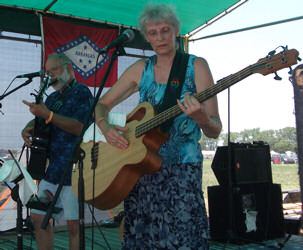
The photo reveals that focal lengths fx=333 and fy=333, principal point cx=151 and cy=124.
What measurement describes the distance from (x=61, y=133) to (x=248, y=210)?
2.77m

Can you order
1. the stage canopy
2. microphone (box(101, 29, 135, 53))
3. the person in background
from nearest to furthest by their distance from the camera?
microphone (box(101, 29, 135, 53)), the person in background, the stage canopy

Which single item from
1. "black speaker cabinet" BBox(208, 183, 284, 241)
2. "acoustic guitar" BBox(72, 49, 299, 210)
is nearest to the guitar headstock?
"acoustic guitar" BBox(72, 49, 299, 210)

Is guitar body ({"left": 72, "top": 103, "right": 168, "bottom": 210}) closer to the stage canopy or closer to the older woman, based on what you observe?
the older woman

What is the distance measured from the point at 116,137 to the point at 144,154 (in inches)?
12.1

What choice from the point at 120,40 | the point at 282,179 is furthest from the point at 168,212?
the point at 282,179

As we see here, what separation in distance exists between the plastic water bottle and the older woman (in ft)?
3.26

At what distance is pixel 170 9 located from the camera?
6.23 ft

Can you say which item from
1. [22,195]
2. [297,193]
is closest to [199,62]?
[22,195]

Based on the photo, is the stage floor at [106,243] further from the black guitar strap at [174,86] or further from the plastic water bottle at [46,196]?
the black guitar strap at [174,86]

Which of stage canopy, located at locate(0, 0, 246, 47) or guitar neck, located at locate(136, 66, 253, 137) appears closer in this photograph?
guitar neck, located at locate(136, 66, 253, 137)

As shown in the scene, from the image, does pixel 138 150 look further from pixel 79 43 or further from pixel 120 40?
pixel 79 43

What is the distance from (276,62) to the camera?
1670 mm

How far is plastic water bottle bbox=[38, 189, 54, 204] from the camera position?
8.62 ft

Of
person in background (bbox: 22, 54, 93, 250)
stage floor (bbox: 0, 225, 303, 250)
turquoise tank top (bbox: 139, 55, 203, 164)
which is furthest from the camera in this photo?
stage floor (bbox: 0, 225, 303, 250)
